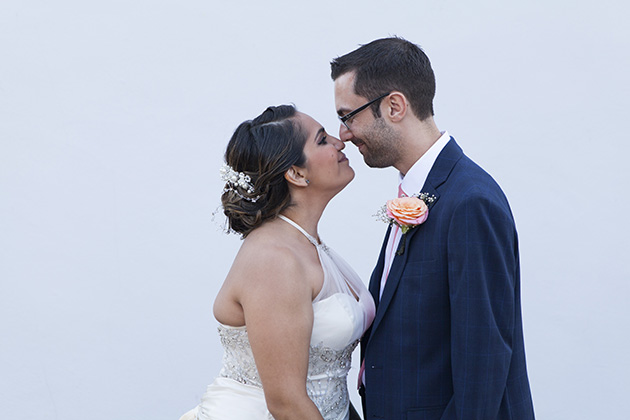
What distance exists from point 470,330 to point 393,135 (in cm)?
72

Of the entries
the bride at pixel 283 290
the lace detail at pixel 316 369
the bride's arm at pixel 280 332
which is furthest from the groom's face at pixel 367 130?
the lace detail at pixel 316 369

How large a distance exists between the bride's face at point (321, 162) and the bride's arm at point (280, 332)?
0.39 meters

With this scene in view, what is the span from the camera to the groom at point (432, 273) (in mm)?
1943

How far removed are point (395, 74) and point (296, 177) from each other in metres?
0.50

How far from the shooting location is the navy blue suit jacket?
6.36 ft

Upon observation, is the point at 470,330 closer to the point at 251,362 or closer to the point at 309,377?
the point at 309,377

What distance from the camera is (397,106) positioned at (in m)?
2.29

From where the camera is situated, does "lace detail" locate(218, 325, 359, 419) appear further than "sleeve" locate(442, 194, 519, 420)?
Yes

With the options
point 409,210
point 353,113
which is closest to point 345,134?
point 353,113

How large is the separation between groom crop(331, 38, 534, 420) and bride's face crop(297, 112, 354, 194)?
9cm

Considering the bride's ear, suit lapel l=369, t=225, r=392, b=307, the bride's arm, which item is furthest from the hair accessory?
suit lapel l=369, t=225, r=392, b=307

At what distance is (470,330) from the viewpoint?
1.94 m

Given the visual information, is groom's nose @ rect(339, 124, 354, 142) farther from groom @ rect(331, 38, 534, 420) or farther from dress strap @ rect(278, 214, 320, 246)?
dress strap @ rect(278, 214, 320, 246)

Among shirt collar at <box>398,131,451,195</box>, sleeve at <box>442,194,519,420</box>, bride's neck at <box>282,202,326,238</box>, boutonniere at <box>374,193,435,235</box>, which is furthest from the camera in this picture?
bride's neck at <box>282,202,326,238</box>
